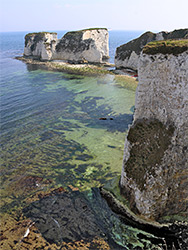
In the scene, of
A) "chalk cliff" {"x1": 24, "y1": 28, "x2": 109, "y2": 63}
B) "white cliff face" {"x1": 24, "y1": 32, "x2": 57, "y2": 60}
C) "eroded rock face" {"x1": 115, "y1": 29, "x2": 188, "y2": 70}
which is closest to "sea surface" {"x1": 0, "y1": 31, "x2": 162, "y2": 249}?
"eroded rock face" {"x1": 115, "y1": 29, "x2": 188, "y2": 70}

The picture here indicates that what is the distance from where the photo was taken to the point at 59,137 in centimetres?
2352

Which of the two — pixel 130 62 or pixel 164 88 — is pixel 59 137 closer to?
pixel 164 88

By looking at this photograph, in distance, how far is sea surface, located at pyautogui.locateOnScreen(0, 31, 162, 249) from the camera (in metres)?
16.3

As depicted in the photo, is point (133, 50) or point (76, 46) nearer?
point (133, 50)

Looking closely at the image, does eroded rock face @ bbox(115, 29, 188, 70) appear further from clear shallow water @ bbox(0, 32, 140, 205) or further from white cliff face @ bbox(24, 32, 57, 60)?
white cliff face @ bbox(24, 32, 57, 60)

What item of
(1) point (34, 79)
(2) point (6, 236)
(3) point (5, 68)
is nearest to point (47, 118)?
(2) point (6, 236)

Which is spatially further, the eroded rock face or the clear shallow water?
the eroded rock face

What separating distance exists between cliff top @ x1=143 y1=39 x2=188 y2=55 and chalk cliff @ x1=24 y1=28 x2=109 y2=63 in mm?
53190

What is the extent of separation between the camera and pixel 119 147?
2123 cm

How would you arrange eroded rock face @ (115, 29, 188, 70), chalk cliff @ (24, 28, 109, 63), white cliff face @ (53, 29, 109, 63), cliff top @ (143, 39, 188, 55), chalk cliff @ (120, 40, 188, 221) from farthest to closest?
chalk cliff @ (24, 28, 109, 63)
white cliff face @ (53, 29, 109, 63)
eroded rock face @ (115, 29, 188, 70)
chalk cliff @ (120, 40, 188, 221)
cliff top @ (143, 39, 188, 55)

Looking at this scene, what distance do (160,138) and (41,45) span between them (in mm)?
73109

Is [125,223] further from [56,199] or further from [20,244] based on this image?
[20,244]

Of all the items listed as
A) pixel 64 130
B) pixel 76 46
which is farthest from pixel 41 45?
pixel 64 130

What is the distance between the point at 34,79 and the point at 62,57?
21.5m
